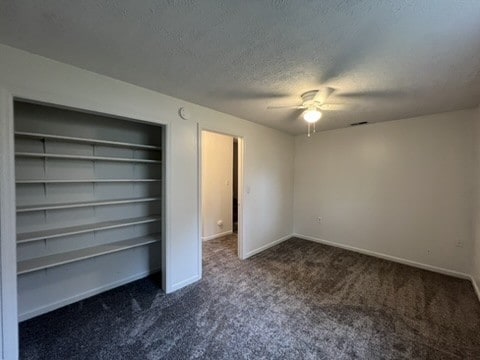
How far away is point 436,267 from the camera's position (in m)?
3.09

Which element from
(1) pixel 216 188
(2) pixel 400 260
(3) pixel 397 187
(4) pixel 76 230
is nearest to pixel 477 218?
(3) pixel 397 187

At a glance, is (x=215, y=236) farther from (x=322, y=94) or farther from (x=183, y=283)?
(x=322, y=94)

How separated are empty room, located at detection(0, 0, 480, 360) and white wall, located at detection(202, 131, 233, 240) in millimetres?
869

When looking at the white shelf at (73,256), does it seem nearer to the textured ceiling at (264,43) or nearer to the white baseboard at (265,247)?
the white baseboard at (265,247)

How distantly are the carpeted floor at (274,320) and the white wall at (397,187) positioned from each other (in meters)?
0.56

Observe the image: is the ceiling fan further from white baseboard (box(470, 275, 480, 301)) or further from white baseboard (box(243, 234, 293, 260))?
white baseboard (box(470, 275, 480, 301))

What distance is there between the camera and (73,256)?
212 centimetres

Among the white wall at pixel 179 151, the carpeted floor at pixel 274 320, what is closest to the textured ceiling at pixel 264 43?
the white wall at pixel 179 151

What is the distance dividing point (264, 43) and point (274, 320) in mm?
2375

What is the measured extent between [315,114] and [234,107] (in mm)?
1038

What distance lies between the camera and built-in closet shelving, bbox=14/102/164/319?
78.4 inches

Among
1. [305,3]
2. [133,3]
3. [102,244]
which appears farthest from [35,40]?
[102,244]

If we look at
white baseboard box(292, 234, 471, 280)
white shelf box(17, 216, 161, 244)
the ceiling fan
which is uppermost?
the ceiling fan

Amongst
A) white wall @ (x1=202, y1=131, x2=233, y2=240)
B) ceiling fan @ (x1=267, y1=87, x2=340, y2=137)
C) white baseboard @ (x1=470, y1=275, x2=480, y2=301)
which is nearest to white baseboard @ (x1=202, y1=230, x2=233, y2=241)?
white wall @ (x1=202, y1=131, x2=233, y2=240)
